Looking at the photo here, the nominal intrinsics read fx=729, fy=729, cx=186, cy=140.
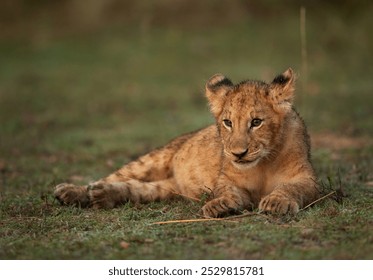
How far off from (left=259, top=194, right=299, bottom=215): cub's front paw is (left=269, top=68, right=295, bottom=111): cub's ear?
82 centimetres

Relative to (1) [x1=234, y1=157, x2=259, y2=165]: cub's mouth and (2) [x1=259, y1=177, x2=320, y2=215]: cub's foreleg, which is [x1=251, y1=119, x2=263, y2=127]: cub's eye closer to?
(1) [x1=234, y1=157, x2=259, y2=165]: cub's mouth

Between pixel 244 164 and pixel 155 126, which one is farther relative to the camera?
pixel 155 126

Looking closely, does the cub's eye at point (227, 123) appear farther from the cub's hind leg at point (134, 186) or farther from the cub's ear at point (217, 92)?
the cub's hind leg at point (134, 186)

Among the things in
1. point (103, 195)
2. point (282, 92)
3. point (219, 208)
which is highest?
point (282, 92)

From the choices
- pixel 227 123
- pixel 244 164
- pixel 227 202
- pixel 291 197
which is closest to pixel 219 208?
pixel 227 202

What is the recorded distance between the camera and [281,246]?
4305 millimetres

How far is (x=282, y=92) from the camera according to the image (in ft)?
18.0

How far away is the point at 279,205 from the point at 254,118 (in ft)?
2.39

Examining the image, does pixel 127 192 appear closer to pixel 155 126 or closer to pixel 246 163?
pixel 246 163

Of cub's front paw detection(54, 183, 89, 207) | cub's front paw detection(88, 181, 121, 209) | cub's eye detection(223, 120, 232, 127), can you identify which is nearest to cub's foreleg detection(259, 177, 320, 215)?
cub's eye detection(223, 120, 232, 127)

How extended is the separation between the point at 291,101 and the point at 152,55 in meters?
12.6

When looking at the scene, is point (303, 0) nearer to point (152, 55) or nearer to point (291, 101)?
point (152, 55)
